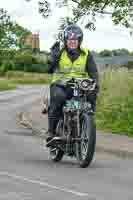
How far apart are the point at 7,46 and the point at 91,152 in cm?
4811

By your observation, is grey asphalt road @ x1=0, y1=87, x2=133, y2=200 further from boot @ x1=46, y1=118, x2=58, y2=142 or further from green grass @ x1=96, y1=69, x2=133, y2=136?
green grass @ x1=96, y1=69, x2=133, y2=136

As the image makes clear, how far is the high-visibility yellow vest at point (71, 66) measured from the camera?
11742mm

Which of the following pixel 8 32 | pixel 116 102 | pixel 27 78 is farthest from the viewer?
pixel 27 78

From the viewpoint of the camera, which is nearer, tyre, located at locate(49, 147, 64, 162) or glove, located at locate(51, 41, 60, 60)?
glove, located at locate(51, 41, 60, 60)

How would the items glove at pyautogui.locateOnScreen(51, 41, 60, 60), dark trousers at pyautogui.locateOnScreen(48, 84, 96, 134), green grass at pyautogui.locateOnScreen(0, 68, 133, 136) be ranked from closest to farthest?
dark trousers at pyautogui.locateOnScreen(48, 84, 96, 134)
glove at pyautogui.locateOnScreen(51, 41, 60, 60)
green grass at pyautogui.locateOnScreen(0, 68, 133, 136)

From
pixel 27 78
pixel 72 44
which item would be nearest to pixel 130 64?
pixel 72 44

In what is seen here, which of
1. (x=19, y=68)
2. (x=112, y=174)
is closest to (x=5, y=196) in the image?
(x=112, y=174)

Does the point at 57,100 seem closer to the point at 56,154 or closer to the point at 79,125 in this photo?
the point at 79,125

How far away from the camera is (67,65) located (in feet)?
38.6

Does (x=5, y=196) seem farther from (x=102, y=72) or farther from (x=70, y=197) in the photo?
(x=102, y=72)

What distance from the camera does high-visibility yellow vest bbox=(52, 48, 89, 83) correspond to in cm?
1174

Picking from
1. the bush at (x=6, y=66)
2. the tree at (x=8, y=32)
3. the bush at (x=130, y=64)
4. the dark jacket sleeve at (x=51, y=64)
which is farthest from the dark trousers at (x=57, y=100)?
the bush at (x=6, y=66)

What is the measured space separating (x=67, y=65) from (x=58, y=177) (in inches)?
79.2

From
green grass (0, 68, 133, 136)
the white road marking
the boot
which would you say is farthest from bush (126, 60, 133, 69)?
the white road marking
